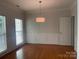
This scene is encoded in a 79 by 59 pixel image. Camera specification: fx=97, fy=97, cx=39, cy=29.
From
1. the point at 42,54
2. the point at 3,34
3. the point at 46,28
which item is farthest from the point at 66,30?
the point at 3,34

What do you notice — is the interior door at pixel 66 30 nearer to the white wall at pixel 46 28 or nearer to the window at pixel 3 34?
the white wall at pixel 46 28

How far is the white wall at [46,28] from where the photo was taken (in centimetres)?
694

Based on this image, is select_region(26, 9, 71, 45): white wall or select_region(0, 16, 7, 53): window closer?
select_region(0, 16, 7, 53): window

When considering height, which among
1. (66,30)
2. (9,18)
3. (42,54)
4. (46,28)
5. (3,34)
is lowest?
(42,54)

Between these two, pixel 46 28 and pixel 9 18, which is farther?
pixel 46 28

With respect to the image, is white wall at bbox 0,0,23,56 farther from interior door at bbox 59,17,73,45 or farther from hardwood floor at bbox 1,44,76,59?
interior door at bbox 59,17,73,45

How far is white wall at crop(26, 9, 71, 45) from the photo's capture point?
6.94 meters

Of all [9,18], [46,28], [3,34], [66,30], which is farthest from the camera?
[46,28]

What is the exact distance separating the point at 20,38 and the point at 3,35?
2251mm

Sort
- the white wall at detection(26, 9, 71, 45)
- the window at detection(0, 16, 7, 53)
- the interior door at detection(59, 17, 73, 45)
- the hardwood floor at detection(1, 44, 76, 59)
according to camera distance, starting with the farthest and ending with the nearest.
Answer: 1. the white wall at detection(26, 9, 71, 45)
2. the interior door at detection(59, 17, 73, 45)
3. the window at detection(0, 16, 7, 53)
4. the hardwood floor at detection(1, 44, 76, 59)

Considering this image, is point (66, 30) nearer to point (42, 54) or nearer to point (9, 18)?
point (42, 54)

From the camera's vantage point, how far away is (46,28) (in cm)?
718

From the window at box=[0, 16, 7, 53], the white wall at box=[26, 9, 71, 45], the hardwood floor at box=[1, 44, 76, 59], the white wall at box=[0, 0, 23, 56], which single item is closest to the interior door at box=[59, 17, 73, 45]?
the white wall at box=[26, 9, 71, 45]

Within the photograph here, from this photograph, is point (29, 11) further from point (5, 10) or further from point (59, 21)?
point (5, 10)
